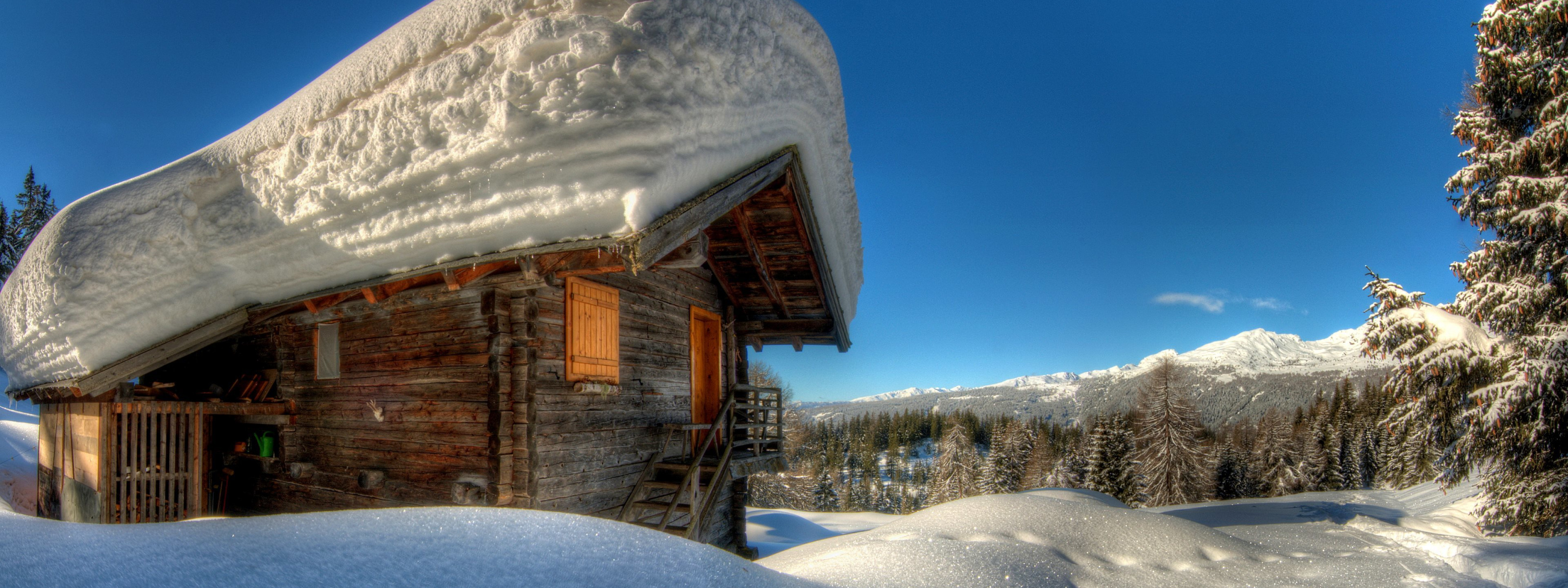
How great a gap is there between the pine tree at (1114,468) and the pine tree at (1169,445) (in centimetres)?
94

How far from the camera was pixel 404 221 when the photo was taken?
20.7ft

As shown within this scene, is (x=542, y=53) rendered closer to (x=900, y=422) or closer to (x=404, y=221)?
(x=404, y=221)

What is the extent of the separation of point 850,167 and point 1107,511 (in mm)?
5547

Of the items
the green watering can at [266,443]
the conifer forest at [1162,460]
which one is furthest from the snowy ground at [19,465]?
the conifer forest at [1162,460]

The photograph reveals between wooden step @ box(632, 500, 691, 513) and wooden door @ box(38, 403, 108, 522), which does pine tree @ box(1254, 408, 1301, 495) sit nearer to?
wooden step @ box(632, 500, 691, 513)

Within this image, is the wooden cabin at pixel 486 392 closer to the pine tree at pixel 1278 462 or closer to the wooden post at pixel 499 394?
the wooden post at pixel 499 394

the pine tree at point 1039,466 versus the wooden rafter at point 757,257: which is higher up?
the wooden rafter at point 757,257

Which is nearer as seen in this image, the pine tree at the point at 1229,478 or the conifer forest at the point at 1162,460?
the conifer forest at the point at 1162,460

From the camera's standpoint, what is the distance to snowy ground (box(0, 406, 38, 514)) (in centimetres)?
1355

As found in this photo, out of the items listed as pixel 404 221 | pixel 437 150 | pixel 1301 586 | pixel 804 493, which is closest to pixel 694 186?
pixel 437 150

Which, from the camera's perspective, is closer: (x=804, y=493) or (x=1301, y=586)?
(x=1301, y=586)

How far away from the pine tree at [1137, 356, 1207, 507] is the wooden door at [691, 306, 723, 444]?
26.2 m

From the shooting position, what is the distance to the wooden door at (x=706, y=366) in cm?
1054

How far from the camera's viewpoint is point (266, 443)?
9.36 m
